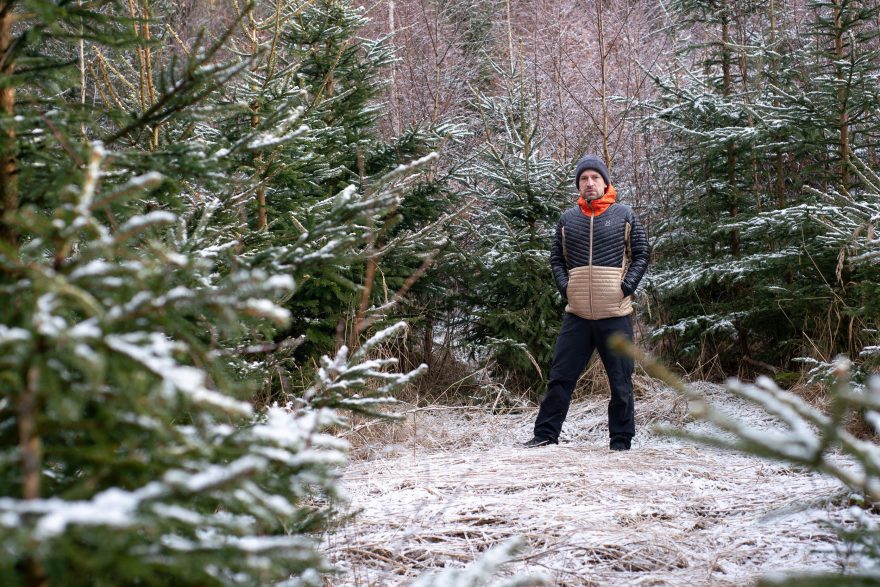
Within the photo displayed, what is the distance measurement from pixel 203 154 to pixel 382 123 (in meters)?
10.3

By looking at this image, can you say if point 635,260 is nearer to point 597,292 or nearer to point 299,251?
point 597,292

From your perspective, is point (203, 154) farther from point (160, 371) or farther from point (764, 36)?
point (764, 36)

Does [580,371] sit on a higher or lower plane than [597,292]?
lower

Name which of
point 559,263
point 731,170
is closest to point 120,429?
point 559,263

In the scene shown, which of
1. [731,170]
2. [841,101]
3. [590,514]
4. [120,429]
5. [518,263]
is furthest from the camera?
[731,170]

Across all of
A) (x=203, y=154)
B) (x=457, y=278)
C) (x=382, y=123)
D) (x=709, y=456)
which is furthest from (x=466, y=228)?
(x=203, y=154)

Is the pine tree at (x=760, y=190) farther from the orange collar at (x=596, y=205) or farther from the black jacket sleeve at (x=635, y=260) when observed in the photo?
the orange collar at (x=596, y=205)

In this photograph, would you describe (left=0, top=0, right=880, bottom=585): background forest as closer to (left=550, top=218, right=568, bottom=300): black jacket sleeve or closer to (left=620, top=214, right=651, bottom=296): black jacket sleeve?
(left=550, top=218, right=568, bottom=300): black jacket sleeve

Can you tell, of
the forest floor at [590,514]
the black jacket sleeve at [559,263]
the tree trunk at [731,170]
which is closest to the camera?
the forest floor at [590,514]

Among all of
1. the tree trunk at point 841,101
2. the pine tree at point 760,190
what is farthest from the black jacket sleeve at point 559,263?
the tree trunk at point 841,101

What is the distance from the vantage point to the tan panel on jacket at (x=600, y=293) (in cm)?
534

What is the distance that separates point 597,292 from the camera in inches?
210

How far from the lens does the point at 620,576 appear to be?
2818mm

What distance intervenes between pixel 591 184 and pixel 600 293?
796 millimetres
